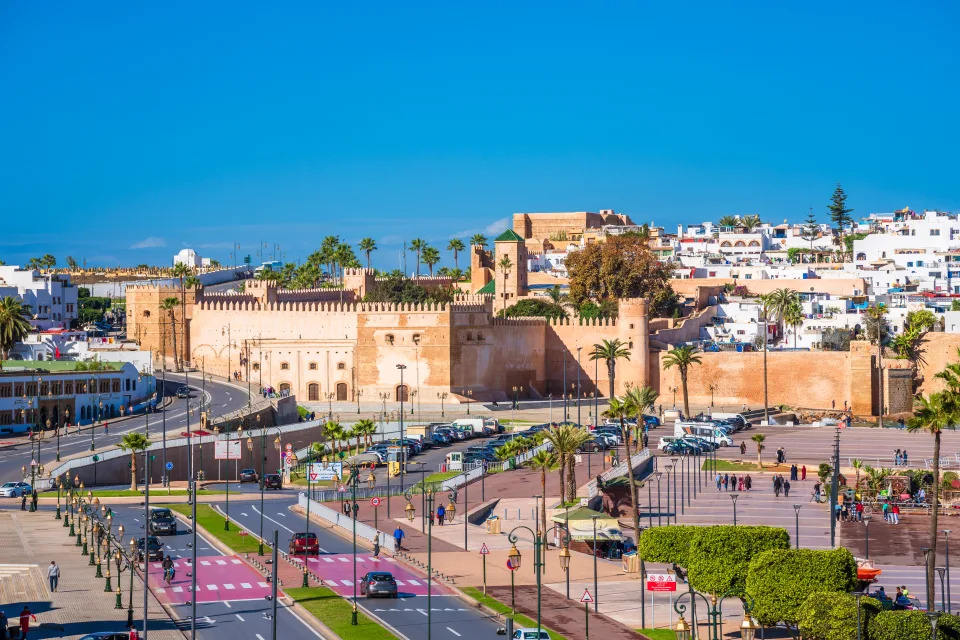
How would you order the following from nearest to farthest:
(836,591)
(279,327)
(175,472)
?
(836,591), (175,472), (279,327)

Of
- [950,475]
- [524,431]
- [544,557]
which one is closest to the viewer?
[544,557]

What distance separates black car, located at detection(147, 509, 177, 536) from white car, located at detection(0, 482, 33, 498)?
8.99 meters

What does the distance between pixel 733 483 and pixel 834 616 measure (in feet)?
80.1

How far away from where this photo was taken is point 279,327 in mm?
90750

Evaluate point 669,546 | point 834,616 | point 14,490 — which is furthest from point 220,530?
point 834,616

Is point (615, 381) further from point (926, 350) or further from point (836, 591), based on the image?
point (836, 591)

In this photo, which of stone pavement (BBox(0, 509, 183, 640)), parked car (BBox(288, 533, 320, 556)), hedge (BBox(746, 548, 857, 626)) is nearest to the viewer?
stone pavement (BBox(0, 509, 183, 640))

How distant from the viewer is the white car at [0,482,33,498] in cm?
5694

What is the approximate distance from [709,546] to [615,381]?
4724 centimetres

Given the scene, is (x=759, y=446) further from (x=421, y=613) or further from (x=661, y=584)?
(x=421, y=613)

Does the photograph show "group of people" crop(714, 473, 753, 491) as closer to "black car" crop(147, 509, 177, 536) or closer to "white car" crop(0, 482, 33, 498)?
"black car" crop(147, 509, 177, 536)

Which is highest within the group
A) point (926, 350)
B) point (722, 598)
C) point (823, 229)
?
point (823, 229)

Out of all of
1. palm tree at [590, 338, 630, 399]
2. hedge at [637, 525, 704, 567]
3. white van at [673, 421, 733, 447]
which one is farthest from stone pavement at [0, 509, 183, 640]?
palm tree at [590, 338, 630, 399]

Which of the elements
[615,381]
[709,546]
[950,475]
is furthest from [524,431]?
[709,546]
